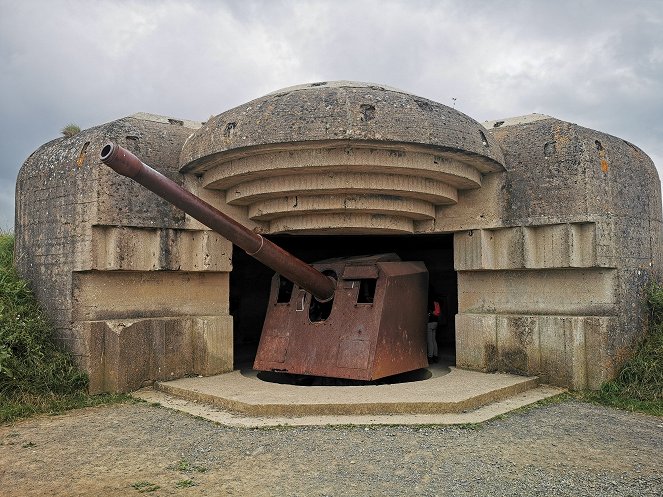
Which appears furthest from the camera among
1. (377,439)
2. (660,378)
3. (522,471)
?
(660,378)

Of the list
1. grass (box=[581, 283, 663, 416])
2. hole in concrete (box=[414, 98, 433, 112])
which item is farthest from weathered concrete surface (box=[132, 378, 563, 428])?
hole in concrete (box=[414, 98, 433, 112])

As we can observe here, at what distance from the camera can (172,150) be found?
6.81m

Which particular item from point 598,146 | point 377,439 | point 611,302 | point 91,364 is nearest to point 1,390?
point 91,364

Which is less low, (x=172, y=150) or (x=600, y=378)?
(x=172, y=150)

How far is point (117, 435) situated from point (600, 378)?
4673 mm

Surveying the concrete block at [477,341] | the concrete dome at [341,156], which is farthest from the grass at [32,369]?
the concrete block at [477,341]

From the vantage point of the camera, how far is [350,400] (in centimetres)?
498

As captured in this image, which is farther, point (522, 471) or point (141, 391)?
point (141, 391)

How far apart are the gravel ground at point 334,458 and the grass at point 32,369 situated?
0.47m

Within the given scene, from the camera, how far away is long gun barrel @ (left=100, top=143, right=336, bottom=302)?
4.39 meters

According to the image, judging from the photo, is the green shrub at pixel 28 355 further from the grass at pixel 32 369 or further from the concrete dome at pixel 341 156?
the concrete dome at pixel 341 156

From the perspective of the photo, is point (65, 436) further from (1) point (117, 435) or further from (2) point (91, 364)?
(2) point (91, 364)

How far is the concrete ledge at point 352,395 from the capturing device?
4.88 metres

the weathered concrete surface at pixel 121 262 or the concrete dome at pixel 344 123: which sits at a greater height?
the concrete dome at pixel 344 123
